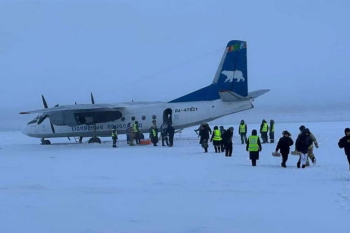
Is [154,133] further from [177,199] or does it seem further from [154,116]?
[177,199]

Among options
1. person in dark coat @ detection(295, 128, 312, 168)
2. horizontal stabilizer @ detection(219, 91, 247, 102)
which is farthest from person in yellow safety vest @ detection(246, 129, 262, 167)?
horizontal stabilizer @ detection(219, 91, 247, 102)

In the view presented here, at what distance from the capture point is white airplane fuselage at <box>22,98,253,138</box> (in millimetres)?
27500

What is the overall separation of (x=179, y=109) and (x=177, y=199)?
19.4 m

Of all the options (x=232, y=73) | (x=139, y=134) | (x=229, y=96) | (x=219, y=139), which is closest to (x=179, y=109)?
(x=139, y=134)

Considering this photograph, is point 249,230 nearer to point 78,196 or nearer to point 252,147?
point 78,196

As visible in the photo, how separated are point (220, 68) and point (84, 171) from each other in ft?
52.1

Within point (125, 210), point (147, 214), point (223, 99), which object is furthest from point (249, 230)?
point (223, 99)

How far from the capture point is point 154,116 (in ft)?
95.3

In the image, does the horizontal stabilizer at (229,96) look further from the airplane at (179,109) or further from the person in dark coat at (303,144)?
the person in dark coat at (303,144)

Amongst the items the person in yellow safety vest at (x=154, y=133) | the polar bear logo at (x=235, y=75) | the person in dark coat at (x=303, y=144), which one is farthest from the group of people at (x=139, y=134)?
the person in dark coat at (x=303, y=144)

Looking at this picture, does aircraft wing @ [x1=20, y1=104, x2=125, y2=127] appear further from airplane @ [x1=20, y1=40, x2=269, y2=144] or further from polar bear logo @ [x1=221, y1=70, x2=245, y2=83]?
polar bear logo @ [x1=221, y1=70, x2=245, y2=83]

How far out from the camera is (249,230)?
6602 millimetres

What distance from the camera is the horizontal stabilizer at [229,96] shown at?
84.9ft

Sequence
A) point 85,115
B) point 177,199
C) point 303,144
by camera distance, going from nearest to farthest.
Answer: point 177,199 < point 303,144 < point 85,115
